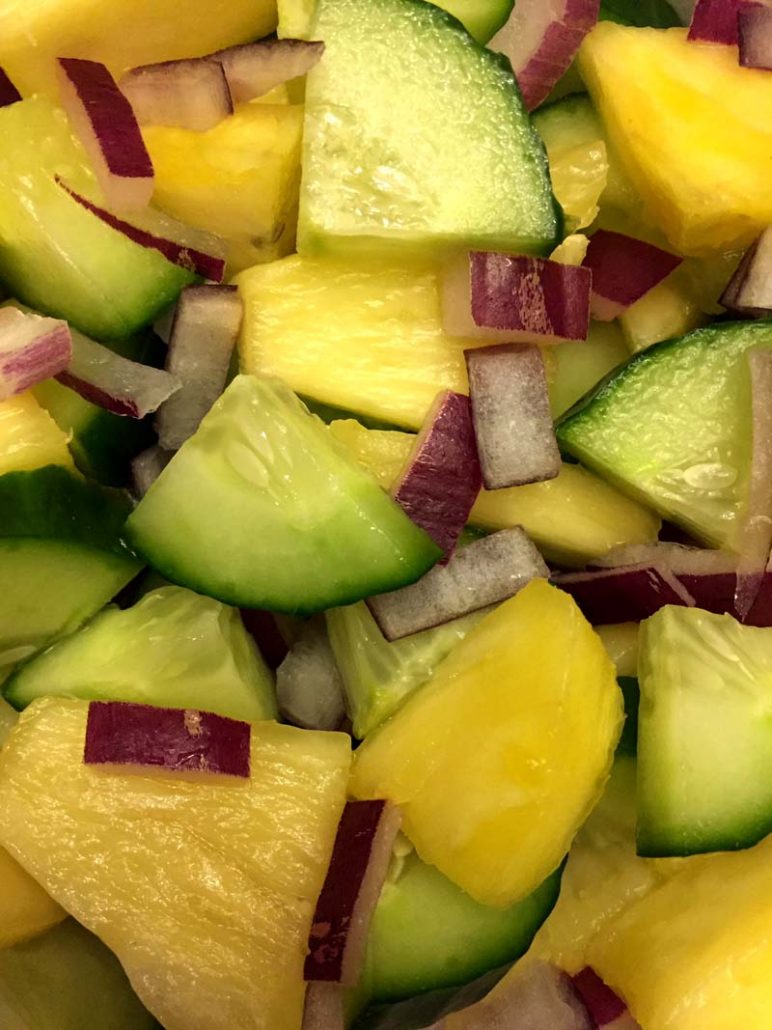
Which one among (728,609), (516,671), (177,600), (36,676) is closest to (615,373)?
(728,609)

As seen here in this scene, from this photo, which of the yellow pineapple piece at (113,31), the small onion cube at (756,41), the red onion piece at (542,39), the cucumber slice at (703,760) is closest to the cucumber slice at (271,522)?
the cucumber slice at (703,760)

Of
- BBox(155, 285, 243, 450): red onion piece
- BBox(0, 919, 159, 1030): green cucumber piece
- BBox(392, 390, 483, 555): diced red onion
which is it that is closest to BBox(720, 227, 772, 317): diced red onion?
BBox(392, 390, 483, 555): diced red onion

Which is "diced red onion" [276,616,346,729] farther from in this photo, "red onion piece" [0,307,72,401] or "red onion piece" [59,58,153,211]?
"red onion piece" [59,58,153,211]

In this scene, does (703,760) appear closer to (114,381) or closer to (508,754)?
(508,754)

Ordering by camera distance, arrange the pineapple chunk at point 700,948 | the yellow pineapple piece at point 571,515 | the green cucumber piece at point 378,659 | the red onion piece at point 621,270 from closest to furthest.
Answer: the pineapple chunk at point 700,948, the green cucumber piece at point 378,659, the yellow pineapple piece at point 571,515, the red onion piece at point 621,270

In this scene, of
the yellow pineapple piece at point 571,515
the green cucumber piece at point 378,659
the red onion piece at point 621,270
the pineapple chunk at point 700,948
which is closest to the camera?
the pineapple chunk at point 700,948

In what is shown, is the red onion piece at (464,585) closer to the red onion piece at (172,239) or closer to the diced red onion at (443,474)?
the diced red onion at (443,474)
